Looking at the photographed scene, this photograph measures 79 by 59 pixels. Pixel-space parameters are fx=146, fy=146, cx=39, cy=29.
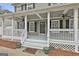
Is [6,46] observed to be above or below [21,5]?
below

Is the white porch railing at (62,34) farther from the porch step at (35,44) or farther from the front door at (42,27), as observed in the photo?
the front door at (42,27)

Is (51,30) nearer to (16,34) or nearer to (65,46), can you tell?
(65,46)

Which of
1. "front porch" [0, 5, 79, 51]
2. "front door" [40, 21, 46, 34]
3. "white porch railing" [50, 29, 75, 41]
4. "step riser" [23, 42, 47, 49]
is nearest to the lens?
"front porch" [0, 5, 79, 51]

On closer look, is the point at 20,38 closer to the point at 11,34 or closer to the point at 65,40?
the point at 11,34

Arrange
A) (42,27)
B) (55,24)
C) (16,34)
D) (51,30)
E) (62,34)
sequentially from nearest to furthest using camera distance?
(62,34)
(51,30)
(55,24)
(16,34)
(42,27)

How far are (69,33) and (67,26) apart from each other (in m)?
3.02

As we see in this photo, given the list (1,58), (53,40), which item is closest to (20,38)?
(53,40)

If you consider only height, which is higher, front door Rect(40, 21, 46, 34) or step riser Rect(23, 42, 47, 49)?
front door Rect(40, 21, 46, 34)

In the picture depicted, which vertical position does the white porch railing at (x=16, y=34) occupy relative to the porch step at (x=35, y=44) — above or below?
above

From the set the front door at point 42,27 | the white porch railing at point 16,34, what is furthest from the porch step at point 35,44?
the front door at point 42,27

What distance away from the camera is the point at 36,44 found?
40.0 feet

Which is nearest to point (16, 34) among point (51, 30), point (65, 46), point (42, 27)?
point (42, 27)

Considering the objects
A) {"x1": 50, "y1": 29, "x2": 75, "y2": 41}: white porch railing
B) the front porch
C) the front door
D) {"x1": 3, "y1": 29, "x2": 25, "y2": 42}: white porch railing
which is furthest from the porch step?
the front door

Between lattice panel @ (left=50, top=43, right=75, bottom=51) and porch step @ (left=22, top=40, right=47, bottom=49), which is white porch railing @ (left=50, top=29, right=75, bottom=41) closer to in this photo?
lattice panel @ (left=50, top=43, right=75, bottom=51)
